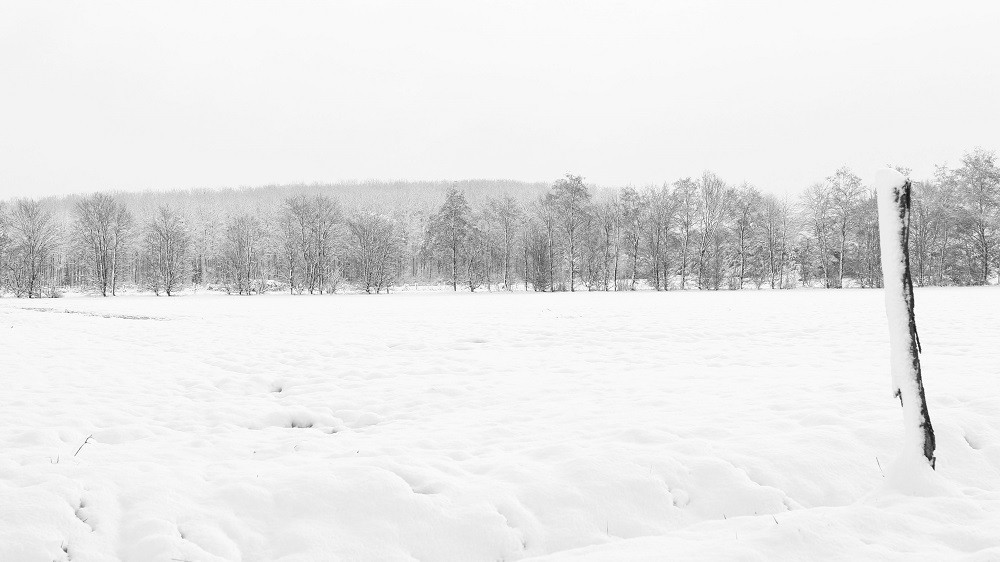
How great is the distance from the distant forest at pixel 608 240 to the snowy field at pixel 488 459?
38.7 metres

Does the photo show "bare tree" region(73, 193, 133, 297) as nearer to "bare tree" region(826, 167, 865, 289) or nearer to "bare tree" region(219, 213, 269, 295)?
"bare tree" region(219, 213, 269, 295)

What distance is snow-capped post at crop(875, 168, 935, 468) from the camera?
3215 mm

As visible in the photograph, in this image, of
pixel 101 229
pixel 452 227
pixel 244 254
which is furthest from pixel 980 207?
pixel 101 229

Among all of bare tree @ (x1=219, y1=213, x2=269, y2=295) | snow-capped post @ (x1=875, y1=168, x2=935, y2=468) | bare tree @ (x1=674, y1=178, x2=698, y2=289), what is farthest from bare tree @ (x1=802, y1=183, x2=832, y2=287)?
bare tree @ (x1=219, y1=213, x2=269, y2=295)

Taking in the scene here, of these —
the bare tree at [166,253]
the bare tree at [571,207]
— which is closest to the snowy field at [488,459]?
the bare tree at [571,207]

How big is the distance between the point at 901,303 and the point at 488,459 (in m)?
3.25

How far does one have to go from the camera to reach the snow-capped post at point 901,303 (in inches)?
127

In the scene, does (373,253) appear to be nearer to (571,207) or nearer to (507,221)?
(507,221)

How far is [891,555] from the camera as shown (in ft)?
8.89

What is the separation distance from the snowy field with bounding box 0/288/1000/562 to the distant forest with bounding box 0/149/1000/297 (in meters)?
38.7

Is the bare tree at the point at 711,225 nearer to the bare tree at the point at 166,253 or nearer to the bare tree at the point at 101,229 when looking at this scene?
the bare tree at the point at 166,253

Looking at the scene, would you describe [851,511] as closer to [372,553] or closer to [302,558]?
[372,553]

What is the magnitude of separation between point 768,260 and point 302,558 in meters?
55.1

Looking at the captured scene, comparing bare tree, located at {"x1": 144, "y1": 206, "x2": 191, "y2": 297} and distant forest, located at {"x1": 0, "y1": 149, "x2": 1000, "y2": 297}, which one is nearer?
distant forest, located at {"x1": 0, "y1": 149, "x2": 1000, "y2": 297}
